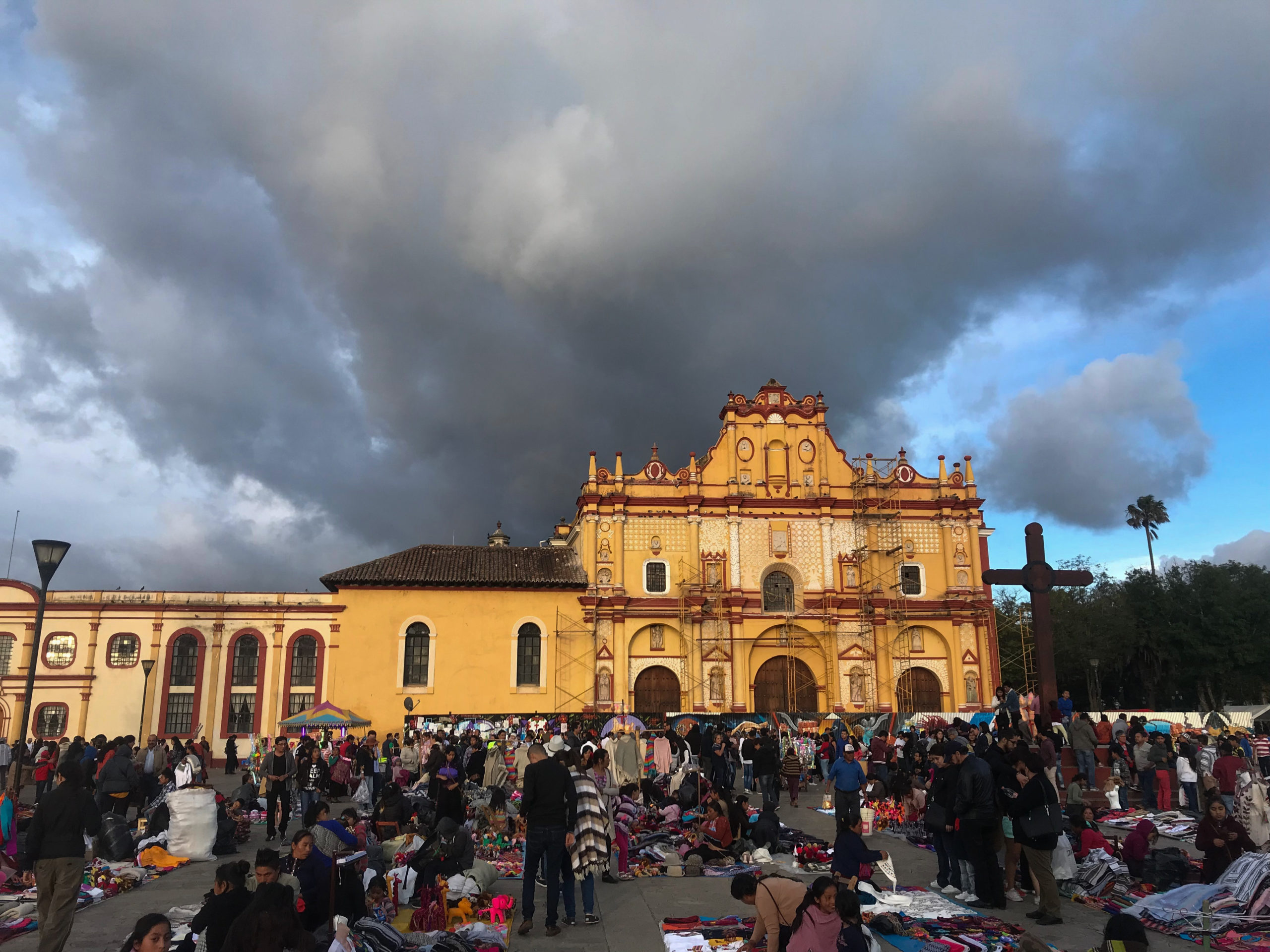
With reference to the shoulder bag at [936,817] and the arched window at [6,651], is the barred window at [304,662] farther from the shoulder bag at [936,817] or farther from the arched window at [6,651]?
the shoulder bag at [936,817]

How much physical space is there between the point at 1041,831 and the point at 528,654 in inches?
1067

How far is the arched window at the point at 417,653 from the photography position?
3459cm

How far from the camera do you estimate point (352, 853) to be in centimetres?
1003

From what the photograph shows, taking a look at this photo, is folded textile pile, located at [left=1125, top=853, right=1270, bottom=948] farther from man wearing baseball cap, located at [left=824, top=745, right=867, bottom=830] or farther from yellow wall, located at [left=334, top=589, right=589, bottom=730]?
yellow wall, located at [left=334, top=589, right=589, bottom=730]

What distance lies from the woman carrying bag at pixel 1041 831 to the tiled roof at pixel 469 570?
2638 cm

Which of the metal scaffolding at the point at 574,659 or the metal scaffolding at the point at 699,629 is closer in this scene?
the metal scaffolding at the point at 574,659

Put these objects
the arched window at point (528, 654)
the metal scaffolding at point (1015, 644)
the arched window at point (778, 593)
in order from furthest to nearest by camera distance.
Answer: the metal scaffolding at point (1015, 644) < the arched window at point (778, 593) < the arched window at point (528, 654)

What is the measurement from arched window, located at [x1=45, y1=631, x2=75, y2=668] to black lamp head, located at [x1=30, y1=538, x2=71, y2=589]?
83.4ft

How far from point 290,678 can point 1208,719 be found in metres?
31.5

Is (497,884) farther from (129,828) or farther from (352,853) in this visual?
(129,828)

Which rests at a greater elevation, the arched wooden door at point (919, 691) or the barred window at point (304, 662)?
the barred window at point (304, 662)

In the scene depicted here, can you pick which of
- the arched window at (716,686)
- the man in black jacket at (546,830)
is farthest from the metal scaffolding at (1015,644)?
the man in black jacket at (546,830)

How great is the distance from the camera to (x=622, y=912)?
10.5 m

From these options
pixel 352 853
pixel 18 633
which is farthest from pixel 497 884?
pixel 18 633
